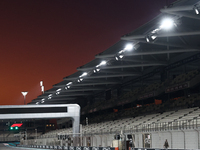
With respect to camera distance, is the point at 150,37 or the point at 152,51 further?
the point at 152,51

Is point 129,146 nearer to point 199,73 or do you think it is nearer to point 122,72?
point 199,73

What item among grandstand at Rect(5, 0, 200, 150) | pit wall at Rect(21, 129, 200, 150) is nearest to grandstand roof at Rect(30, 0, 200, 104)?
grandstand at Rect(5, 0, 200, 150)

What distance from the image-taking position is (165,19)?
85.3 ft

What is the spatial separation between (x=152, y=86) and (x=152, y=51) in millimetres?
12602

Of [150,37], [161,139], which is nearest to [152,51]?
[150,37]

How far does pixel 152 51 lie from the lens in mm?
36188

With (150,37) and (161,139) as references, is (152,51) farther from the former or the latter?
(161,139)

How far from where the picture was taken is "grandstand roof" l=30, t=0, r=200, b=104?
26.0 m

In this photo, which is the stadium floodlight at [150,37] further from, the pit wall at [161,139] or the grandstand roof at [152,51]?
the pit wall at [161,139]

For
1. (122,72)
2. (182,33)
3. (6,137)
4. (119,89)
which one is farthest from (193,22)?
(6,137)

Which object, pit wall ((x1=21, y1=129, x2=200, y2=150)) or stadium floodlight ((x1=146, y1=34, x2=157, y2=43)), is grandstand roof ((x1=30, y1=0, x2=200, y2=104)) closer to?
stadium floodlight ((x1=146, y1=34, x2=157, y2=43))

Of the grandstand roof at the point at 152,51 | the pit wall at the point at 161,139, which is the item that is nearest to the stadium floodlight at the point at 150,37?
the grandstand roof at the point at 152,51

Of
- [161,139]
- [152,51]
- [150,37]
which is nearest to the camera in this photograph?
[161,139]

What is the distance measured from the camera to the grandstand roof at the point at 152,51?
85.3 ft
